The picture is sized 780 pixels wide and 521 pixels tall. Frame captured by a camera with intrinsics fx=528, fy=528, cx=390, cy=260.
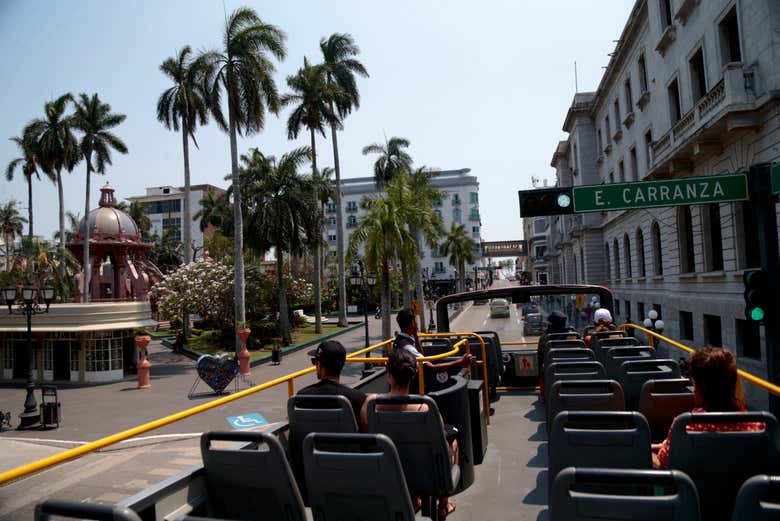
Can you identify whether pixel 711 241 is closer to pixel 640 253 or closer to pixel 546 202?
pixel 640 253

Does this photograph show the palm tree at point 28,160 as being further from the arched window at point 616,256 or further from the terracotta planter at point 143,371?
the arched window at point 616,256

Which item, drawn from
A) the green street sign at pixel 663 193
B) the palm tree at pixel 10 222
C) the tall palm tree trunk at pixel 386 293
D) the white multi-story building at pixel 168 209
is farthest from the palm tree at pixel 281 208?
the white multi-story building at pixel 168 209

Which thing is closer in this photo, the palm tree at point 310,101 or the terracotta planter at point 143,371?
the terracotta planter at point 143,371

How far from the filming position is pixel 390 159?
153 ft

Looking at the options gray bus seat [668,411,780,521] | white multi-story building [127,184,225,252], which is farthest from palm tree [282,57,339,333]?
white multi-story building [127,184,225,252]

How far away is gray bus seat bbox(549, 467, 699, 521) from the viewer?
2.28 meters

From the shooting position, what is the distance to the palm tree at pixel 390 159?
46344 mm

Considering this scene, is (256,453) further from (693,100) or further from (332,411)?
(693,100)

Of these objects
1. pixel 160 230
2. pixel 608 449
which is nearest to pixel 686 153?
pixel 608 449

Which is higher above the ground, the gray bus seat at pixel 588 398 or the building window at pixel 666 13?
the building window at pixel 666 13

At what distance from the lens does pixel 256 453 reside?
3.23 meters

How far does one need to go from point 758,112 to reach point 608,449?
47.8ft

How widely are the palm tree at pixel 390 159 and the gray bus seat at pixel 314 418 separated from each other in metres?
42.7

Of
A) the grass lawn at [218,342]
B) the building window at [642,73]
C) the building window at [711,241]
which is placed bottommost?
the grass lawn at [218,342]
